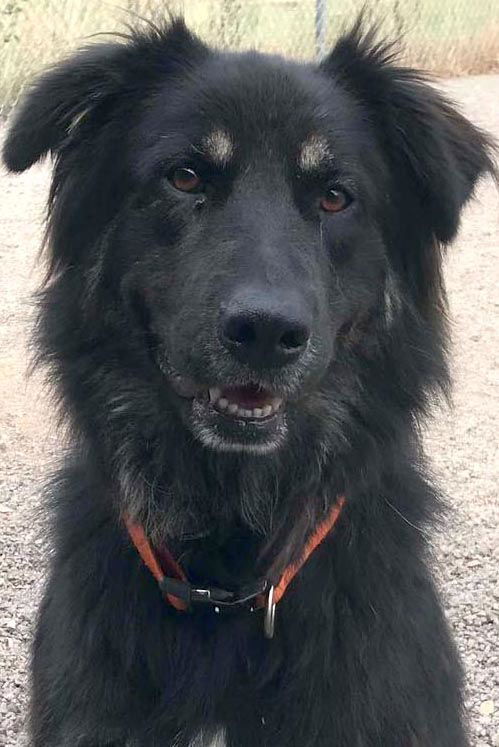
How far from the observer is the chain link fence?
10.1 m

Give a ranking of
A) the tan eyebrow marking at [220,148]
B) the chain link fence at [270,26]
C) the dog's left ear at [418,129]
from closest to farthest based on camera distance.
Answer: the tan eyebrow marking at [220,148], the dog's left ear at [418,129], the chain link fence at [270,26]

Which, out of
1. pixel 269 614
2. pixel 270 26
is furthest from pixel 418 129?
pixel 270 26

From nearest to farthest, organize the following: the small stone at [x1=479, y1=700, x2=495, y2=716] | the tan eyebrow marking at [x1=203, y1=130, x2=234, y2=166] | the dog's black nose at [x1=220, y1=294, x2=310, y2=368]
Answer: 1. the dog's black nose at [x1=220, y1=294, x2=310, y2=368]
2. the tan eyebrow marking at [x1=203, y1=130, x2=234, y2=166]
3. the small stone at [x1=479, y1=700, x2=495, y2=716]

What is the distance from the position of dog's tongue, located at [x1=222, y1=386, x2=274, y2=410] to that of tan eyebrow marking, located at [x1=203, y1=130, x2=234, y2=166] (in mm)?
631

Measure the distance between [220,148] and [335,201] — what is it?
363 millimetres

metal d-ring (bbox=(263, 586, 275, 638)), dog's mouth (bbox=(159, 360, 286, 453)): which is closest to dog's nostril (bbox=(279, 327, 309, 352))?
dog's mouth (bbox=(159, 360, 286, 453))

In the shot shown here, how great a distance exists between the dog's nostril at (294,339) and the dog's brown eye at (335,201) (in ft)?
1.73

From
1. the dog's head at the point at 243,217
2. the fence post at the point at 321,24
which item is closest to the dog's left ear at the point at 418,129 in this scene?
the dog's head at the point at 243,217

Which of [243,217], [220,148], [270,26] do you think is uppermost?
[220,148]

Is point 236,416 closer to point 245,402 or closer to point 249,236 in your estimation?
point 245,402

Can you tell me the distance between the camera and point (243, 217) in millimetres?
2520

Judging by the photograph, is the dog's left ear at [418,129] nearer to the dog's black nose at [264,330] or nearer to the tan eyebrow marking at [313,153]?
the tan eyebrow marking at [313,153]

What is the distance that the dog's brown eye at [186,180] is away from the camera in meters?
2.62

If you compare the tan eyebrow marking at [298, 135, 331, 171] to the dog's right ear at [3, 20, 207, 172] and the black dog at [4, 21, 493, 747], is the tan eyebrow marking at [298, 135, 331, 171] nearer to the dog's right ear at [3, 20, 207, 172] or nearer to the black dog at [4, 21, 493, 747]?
the black dog at [4, 21, 493, 747]
